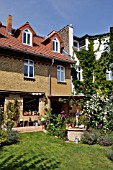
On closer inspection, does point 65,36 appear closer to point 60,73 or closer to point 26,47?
point 60,73

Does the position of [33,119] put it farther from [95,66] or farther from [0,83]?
[95,66]

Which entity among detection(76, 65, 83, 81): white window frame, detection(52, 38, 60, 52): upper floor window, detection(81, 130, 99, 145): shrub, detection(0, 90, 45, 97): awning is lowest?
detection(81, 130, 99, 145): shrub

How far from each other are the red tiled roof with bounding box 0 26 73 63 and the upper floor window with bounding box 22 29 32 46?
32.2 inches

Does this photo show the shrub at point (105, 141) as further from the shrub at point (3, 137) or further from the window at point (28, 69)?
the window at point (28, 69)

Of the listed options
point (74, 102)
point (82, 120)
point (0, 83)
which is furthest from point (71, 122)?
point (0, 83)

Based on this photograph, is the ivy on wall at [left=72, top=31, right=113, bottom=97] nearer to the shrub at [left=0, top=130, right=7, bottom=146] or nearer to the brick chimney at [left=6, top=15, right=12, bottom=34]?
the brick chimney at [left=6, top=15, right=12, bottom=34]

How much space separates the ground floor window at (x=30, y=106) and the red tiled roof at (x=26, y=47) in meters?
5.75

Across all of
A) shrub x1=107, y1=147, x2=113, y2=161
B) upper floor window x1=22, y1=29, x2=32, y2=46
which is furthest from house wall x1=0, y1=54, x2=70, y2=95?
shrub x1=107, y1=147, x2=113, y2=161

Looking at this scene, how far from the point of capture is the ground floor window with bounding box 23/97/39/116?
23031mm

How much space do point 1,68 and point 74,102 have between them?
Answer: 1006cm

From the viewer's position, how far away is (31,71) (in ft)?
76.4

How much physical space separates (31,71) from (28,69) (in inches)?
19.7

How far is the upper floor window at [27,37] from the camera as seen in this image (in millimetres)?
24625

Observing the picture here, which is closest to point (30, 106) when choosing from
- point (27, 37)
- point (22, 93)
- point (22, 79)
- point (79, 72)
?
point (22, 93)
